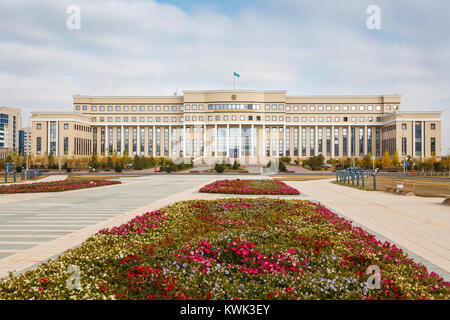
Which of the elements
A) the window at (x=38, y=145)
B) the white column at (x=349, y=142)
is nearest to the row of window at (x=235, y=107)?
the white column at (x=349, y=142)

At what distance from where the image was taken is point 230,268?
475cm

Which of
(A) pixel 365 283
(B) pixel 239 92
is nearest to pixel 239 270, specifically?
(A) pixel 365 283

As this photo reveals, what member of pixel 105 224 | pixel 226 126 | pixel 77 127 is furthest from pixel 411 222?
pixel 77 127

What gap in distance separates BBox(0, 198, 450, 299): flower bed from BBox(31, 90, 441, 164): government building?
81910 millimetres

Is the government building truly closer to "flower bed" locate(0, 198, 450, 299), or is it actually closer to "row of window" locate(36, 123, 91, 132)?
"row of window" locate(36, 123, 91, 132)

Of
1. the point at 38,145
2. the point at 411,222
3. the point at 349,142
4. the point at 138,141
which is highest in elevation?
the point at 138,141

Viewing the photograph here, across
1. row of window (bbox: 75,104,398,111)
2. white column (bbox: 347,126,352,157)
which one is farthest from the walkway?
white column (bbox: 347,126,352,157)

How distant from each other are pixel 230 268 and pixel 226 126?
90203 mm

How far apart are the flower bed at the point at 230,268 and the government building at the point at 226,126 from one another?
8191 cm

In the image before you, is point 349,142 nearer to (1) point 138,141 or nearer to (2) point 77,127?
(1) point 138,141

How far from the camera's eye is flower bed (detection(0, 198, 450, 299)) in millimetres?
3941

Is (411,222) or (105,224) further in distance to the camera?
(411,222)

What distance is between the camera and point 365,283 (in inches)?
161

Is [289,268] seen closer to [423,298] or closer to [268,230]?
[423,298]
